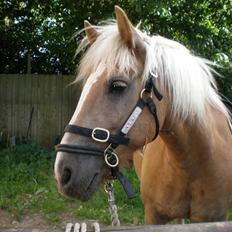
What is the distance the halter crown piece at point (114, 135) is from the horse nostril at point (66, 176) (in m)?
0.09

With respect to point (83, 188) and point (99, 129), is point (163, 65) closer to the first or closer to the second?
point (99, 129)

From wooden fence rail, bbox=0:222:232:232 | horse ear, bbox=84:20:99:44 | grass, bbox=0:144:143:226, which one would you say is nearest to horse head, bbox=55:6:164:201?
horse ear, bbox=84:20:99:44

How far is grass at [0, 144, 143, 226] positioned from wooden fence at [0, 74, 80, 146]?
4.46ft

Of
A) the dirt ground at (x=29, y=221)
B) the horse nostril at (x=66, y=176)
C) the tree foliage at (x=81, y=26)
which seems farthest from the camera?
→ the tree foliage at (x=81, y=26)

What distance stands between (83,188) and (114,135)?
0.28 m

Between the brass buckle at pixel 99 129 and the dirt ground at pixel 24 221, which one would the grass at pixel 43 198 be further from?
the brass buckle at pixel 99 129

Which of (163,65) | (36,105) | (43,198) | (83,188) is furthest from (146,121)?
(36,105)

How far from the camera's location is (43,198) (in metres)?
6.02

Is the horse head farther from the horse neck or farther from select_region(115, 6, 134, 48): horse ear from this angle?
the horse neck

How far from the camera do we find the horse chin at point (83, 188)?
202 cm

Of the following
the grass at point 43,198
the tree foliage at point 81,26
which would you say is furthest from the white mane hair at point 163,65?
the tree foliage at point 81,26

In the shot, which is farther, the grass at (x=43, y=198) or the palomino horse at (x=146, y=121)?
the grass at (x=43, y=198)

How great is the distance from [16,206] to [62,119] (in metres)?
3.57

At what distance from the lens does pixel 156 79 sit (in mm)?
2232
